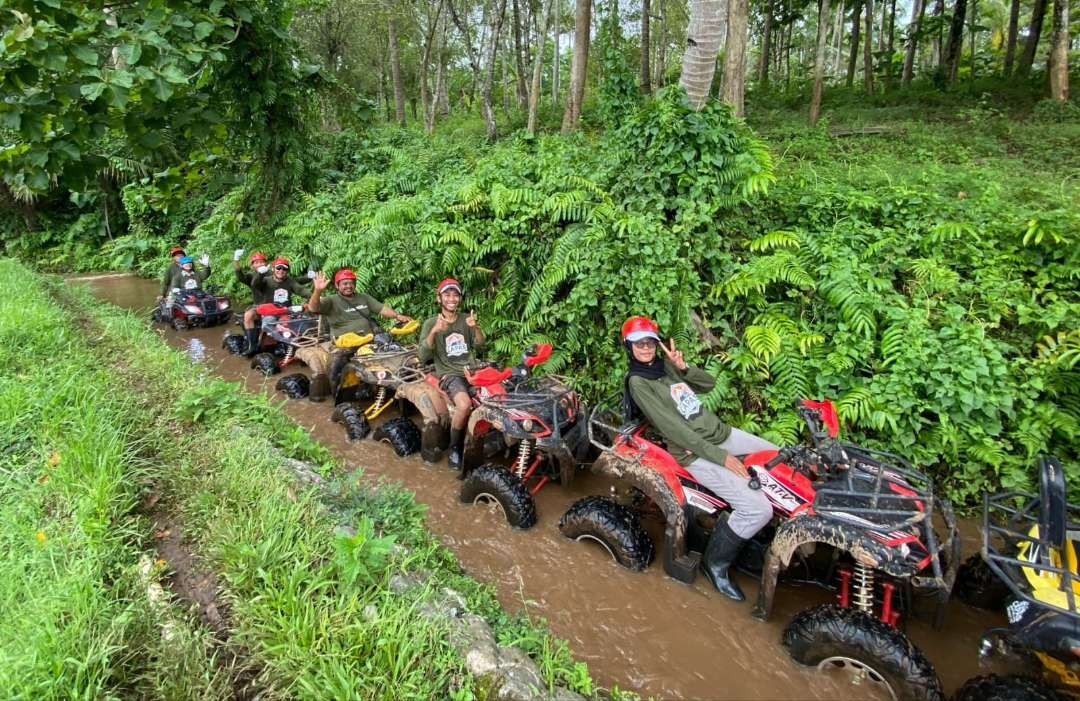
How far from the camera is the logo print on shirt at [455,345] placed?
226 inches

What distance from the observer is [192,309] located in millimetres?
10633

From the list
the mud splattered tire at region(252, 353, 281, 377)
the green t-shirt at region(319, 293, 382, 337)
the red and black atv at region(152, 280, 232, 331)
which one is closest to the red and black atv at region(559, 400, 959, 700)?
the green t-shirt at region(319, 293, 382, 337)

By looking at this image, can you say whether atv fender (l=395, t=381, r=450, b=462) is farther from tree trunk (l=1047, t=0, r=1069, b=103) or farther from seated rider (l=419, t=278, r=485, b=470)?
tree trunk (l=1047, t=0, r=1069, b=103)

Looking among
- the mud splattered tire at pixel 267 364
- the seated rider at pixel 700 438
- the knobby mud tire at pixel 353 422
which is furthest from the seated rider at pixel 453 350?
the mud splattered tire at pixel 267 364

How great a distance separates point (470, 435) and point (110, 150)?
1552 centimetres

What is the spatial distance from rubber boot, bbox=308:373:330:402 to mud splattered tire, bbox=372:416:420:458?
63.8 inches

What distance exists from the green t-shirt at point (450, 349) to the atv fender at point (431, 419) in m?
0.28

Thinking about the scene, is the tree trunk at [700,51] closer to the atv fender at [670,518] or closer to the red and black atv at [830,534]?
the red and black atv at [830,534]

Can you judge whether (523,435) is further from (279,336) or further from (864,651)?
(279,336)

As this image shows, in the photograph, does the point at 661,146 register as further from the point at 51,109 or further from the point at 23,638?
the point at 23,638

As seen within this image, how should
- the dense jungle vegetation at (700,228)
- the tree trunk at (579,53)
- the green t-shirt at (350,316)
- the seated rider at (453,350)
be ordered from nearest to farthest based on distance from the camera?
the dense jungle vegetation at (700,228), the seated rider at (453,350), the green t-shirt at (350,316), the tree trunk at (579,53)

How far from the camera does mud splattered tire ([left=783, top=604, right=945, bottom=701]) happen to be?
271 centimetres

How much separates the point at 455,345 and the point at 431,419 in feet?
2.69

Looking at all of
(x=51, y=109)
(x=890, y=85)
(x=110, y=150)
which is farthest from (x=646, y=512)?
(x=890, y=85)
